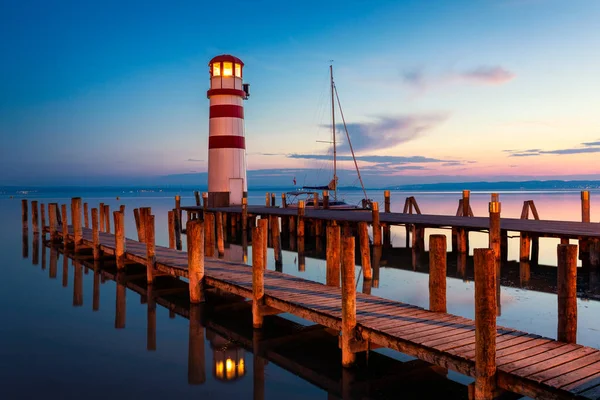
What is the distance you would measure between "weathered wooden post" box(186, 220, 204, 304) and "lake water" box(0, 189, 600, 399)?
0.52 meters

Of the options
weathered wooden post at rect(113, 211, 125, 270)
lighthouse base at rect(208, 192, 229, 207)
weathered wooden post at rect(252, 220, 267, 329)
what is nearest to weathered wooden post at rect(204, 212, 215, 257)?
weathered wooden post at rect(113, 211, 125, 270)

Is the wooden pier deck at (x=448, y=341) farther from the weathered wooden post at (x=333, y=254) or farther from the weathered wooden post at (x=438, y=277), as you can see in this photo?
the weathered wooden post at (x=333, y=254)

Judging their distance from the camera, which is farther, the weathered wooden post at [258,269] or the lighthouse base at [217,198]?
the lighthouse base at [217,198]

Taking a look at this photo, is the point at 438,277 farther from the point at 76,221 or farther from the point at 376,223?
the point at 76,221

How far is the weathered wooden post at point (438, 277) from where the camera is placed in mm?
7512

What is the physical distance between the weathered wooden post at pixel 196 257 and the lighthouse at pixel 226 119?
49.8 ft

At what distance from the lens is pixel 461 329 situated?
21.5 ft

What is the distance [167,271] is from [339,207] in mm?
18094

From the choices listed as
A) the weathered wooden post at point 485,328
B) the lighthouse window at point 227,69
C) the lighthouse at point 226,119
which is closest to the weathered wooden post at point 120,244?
the weathered wooden post at point 485,328

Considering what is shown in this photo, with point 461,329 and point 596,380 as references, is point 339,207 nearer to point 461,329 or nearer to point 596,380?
point 461,329

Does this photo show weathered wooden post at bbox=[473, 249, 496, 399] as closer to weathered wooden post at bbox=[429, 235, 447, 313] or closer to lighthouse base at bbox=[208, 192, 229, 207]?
weathered wooden post at bbox=[429, 235, 447, 313]

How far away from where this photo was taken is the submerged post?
30.4 feet

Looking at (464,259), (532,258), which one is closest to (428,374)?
(464,259)

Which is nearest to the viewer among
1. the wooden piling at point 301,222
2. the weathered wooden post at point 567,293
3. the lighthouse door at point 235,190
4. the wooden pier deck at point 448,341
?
the wooden pier deck at point 448,341
